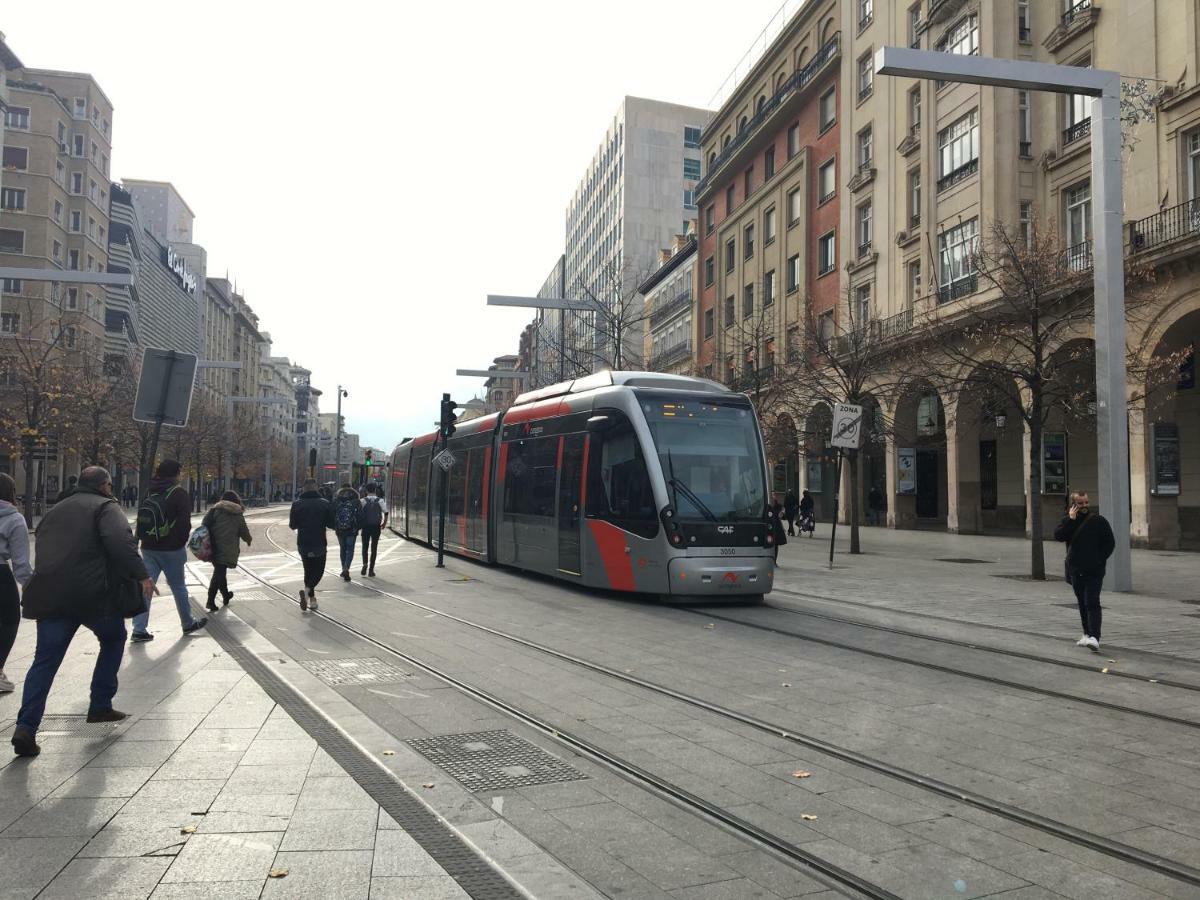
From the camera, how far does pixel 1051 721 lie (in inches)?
262

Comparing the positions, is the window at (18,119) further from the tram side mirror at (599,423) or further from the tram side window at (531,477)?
the tram side mirror at (599,423)

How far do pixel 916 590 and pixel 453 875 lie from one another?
43.4ft

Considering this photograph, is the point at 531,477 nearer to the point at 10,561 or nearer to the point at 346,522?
the point at 346,522

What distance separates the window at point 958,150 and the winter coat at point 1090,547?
79.5 ft

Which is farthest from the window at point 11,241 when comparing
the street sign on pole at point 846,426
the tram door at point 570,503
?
the street sign on pole at point 846,426

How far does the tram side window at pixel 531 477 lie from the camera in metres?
15.5

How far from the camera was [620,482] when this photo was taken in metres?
13.4

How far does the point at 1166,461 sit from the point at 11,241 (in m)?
67.1

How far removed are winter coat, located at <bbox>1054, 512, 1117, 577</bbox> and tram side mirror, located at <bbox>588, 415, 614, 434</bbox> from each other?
6.24 meters

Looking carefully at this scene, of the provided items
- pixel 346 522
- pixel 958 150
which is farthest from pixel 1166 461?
pixel 346 522

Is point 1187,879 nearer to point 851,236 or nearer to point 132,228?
point 851,236

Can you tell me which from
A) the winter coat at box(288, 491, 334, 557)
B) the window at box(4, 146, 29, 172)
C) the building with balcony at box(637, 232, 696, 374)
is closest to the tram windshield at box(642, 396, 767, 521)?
the winter coat at box(288, 491, 334, 557)

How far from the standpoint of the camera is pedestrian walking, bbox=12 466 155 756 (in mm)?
5676

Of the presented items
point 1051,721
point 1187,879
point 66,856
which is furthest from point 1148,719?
point 66,856
